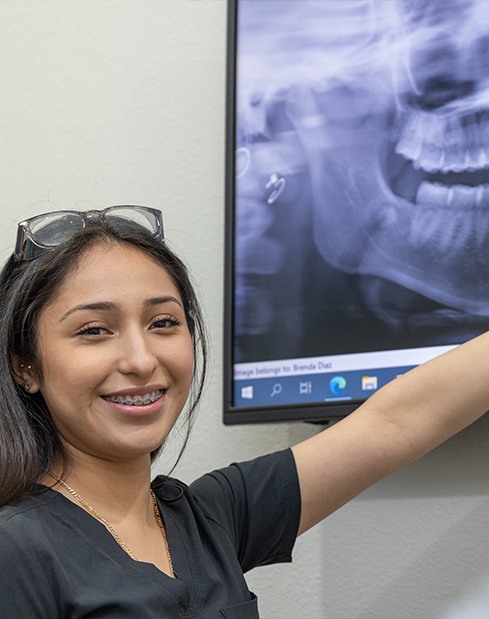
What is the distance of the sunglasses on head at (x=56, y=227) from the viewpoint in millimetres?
1135

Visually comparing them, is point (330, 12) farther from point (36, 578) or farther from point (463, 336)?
point (36, 578)

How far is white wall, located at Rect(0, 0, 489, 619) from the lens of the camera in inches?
53.8

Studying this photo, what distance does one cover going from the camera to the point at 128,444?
1072mm

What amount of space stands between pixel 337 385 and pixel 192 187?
1.33 ft

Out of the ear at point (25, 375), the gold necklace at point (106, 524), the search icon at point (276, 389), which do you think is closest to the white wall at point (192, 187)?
the search icon at point (276, 389)

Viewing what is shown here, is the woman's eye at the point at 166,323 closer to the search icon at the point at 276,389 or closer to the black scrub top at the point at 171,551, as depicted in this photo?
the black scrub top at the point at 171,551

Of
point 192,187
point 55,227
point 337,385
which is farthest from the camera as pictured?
point 192,187

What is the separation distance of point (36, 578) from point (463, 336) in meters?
0.57

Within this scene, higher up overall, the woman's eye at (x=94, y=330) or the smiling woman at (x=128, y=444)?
the woman's eye at (x=94, y=330)

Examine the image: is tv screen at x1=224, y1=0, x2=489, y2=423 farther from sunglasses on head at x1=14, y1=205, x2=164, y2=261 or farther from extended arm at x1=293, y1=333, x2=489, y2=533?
sunglasses on head at x1=14, y1=205, x2=164, y2=261

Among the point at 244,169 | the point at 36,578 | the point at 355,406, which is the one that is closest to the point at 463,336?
the point at 355,406

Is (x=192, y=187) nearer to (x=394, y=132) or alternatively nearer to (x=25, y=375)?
(x=394, y=132)

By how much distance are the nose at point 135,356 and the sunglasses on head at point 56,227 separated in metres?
0.13

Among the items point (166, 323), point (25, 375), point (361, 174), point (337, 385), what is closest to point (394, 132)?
point (361, 174)
